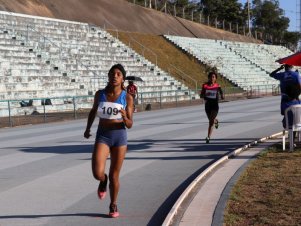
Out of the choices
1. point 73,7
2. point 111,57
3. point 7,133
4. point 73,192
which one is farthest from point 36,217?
point 73,7

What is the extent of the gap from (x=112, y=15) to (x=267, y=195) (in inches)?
2412

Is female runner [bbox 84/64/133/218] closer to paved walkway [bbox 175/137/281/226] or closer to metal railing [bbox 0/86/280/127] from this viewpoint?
paved walkway [bbox 175/137/281/226]

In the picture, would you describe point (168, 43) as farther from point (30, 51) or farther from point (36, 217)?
point (36, 217)

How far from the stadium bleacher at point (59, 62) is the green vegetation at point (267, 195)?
18075mm

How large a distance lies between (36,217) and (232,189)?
8.86ft

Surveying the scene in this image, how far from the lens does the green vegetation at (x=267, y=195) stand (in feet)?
20.5

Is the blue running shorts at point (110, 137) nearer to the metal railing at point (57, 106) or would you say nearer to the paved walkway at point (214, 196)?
the paved walkway at point (214, 196)

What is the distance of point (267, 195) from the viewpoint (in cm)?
740

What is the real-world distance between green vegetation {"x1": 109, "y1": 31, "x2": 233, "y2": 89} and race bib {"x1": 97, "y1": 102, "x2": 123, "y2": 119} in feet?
134

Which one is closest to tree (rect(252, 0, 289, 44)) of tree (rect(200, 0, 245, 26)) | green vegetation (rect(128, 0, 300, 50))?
green vegetation (rect(128, 0, 300, 50))

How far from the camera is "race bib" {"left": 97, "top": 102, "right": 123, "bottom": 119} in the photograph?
265 inches

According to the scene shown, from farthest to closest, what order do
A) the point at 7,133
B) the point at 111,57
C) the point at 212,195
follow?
the point at 111,57, the point at 7,133, the point at 212,195

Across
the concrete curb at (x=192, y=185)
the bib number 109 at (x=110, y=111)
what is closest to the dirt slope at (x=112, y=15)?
the concrete curb at (x=192, y=185)

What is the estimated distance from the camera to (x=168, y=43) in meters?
60.5
